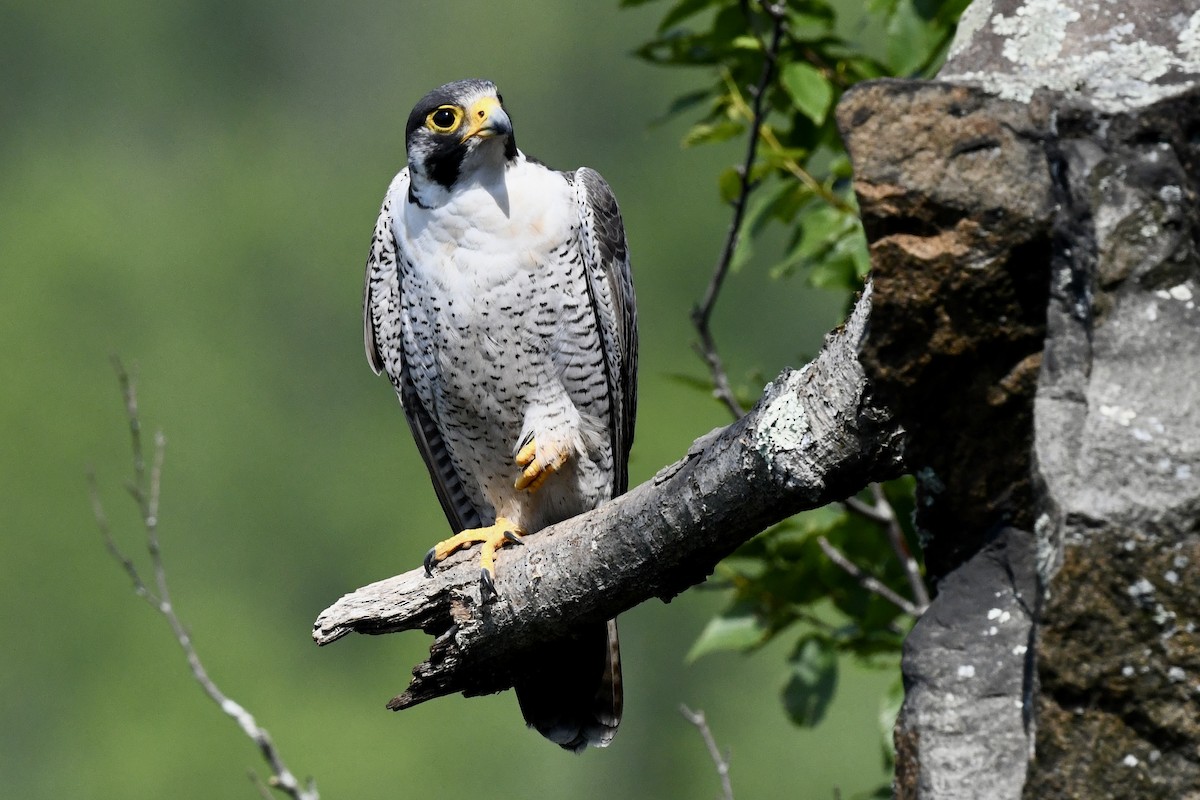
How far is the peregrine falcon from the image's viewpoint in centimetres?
445

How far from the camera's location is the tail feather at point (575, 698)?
14.1 feet

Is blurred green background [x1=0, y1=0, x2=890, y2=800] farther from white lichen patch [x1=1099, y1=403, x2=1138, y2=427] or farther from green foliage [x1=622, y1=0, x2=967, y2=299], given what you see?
white lichen patch [x1=1099, y1=403, x2=1138, y2=427]

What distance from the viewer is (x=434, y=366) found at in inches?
187

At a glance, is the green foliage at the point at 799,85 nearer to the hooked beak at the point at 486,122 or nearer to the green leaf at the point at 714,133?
the green leaf at the point at 714,133

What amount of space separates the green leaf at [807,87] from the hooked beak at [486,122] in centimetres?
82

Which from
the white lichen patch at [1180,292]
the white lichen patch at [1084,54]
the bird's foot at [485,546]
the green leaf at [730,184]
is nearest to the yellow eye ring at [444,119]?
the green leaf at [730,184]

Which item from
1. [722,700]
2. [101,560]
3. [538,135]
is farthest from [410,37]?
[722,700]

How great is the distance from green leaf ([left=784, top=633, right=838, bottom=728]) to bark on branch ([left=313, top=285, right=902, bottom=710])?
1.01 metres

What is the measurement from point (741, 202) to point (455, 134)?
86cm

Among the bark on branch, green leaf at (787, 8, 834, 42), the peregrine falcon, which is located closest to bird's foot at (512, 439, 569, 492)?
the peregrine falcon

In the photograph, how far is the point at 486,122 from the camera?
451 centimetres

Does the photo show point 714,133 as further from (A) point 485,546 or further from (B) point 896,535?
(A) point 485,546

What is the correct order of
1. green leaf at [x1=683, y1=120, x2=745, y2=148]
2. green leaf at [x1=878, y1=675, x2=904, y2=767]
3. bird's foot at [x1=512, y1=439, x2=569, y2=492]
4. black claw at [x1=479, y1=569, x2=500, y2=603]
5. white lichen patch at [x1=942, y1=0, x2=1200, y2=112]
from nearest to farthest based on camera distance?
1. white lichen patch at [x1=942, y1=0, x2=1200, y2=112]
2. black claw at [x1=479, y1=569, x2=500, y2=603]
3. green leaf at [x1=878, y1=675, x2=904, y2=767]
4. green leaf at [x1=683, y1=120, x2=745, y2=148]
5. bird's foot at [x1=512, y1=439, x2=569, y2=492]

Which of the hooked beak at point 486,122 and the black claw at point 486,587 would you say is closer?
the black claw at point 486,587
